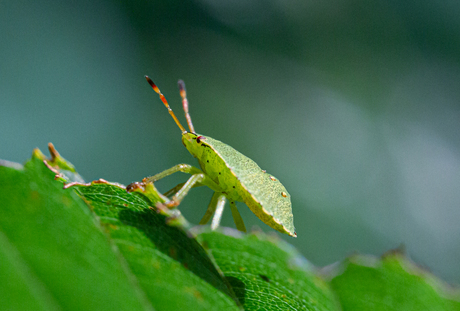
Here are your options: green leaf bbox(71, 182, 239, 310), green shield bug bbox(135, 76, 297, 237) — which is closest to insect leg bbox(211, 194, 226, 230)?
green shield bug bbox(135, 76, 297, 237)

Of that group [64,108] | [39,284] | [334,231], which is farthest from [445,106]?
[39,284]

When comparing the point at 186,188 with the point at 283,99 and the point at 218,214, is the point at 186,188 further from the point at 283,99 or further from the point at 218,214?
the point at 283,99

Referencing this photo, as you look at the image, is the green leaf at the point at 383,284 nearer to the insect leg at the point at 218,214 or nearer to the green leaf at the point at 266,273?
the green leaf at the point at 266,273

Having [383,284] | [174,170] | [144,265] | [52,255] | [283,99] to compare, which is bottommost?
[383,284]

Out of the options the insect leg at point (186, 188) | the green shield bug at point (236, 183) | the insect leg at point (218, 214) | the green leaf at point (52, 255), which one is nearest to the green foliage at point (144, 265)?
the green leaf at point (52, 255)

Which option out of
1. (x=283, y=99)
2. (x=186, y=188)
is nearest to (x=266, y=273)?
(x=186, y=188)
